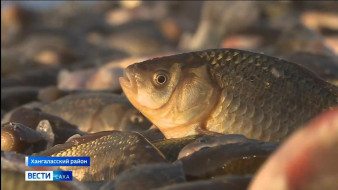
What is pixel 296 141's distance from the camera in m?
2.45

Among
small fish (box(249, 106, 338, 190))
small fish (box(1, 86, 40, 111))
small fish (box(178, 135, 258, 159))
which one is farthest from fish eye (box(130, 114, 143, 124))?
small fish (box(249, 106, 338, 190))

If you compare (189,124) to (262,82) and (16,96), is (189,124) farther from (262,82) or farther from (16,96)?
(16,96)

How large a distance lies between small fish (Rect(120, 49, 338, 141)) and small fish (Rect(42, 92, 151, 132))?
3.04ft

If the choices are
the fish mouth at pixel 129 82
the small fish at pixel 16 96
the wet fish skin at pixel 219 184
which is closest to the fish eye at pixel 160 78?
the fish mouth at pixel 129 82

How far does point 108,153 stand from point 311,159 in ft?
4.12

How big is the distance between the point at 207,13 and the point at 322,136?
904cm

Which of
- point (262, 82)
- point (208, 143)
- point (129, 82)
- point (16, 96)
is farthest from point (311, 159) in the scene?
point (16, 96)

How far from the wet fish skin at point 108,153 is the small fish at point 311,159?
2.83ft

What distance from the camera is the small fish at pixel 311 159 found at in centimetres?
241

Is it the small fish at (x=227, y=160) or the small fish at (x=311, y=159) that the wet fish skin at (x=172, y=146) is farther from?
the small fish at (x=311, y=159)

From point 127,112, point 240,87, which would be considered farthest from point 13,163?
point 127,112

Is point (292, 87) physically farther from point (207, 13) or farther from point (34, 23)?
point (34, 23)

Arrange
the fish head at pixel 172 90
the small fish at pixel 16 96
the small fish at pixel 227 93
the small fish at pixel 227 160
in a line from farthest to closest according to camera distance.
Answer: the small fish at pixel 16 96 < the fish head at pixel 172 90 < the small fish at pixel 227 93 < the small fish at pixel 227 160

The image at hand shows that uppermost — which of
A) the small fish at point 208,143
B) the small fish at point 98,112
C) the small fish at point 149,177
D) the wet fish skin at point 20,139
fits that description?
the small fish at point 98,112
